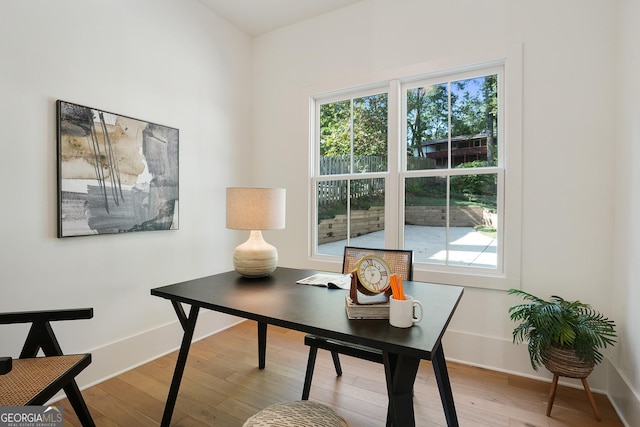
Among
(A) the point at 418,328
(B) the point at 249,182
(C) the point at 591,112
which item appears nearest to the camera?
(A) the point at 418,328

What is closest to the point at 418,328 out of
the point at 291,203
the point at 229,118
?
the point at 291,203

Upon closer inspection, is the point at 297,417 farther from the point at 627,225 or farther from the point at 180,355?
the point at 627,225

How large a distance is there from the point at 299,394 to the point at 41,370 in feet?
4.34

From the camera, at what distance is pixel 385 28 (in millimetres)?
2709

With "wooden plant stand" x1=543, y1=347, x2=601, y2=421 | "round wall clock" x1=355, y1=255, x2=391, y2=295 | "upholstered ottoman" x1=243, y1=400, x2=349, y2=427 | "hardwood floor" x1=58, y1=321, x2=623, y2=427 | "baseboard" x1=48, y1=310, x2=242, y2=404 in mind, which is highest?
"round wall clock" x1=355, y1=255, x2=391, y2=295

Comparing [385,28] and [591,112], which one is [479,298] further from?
[385,28]

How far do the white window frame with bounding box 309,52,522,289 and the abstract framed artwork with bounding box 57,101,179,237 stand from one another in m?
1.41

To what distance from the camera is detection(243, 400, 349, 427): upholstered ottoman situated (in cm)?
112

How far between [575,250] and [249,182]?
288 cm

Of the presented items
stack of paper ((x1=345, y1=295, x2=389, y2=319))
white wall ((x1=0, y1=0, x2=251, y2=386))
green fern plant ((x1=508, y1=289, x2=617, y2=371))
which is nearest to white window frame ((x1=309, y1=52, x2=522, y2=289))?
green fern plant ((x1=508, y1=289, x2=617, y2=371))

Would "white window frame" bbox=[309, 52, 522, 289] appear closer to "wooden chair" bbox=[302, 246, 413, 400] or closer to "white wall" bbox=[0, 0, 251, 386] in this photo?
"wooden chair" bbox=[302, 246, 413, 400]

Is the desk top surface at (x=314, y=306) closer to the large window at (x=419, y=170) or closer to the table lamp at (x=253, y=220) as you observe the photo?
the table lamp at (x=253, y=220)

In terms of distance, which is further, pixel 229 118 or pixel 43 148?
pixel 229 118

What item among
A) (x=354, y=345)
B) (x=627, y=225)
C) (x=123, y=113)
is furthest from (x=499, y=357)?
(x=123, y=113)
